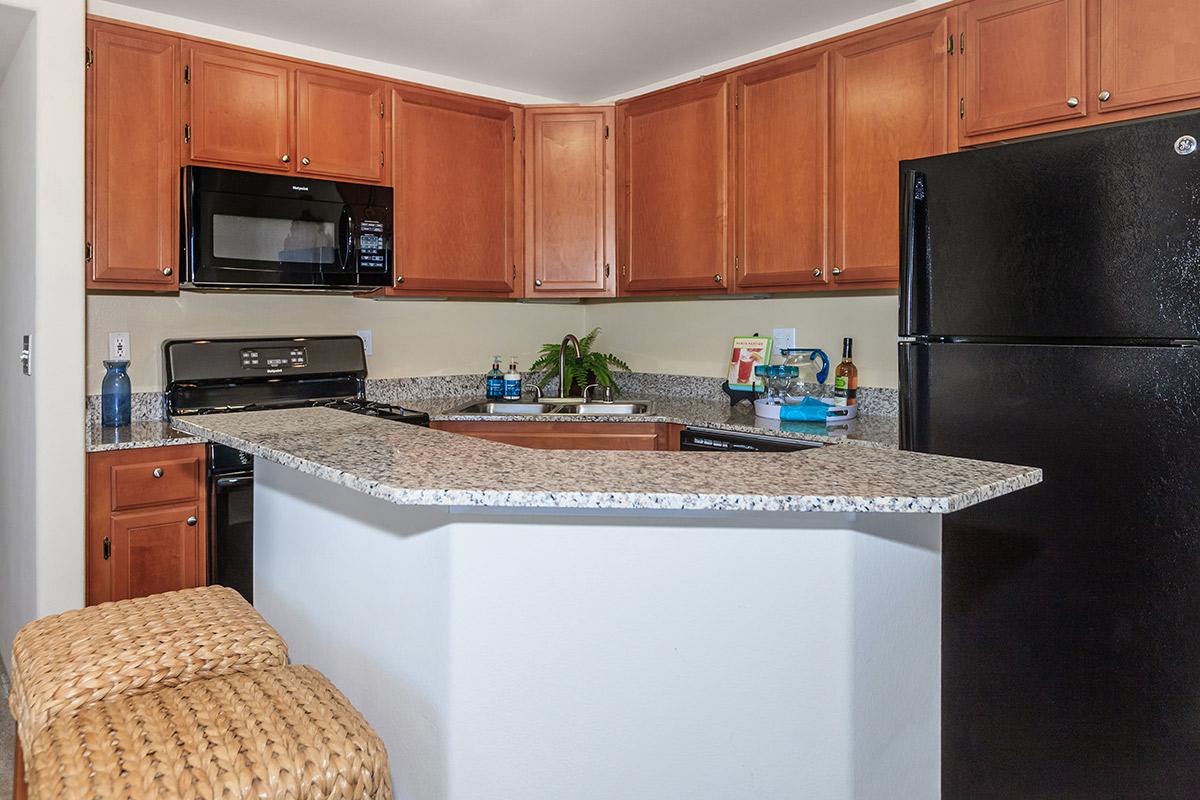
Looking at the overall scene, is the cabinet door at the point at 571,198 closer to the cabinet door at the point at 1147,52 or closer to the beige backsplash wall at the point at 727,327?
the beige backsplash wall at the point at 727,327

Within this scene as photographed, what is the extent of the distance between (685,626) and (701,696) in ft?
0.33

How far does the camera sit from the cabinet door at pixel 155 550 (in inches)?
102

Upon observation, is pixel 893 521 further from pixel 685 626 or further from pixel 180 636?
pixel 180 636

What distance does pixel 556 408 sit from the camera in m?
3.60

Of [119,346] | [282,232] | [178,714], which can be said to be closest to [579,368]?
[282,232]

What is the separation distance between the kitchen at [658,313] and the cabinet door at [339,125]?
0.04ft

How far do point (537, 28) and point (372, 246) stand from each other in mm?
1004

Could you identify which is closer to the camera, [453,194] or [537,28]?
[537,28]

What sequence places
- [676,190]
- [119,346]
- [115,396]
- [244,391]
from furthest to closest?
[676,190]
[244,391]
[119,346]
[115,396]

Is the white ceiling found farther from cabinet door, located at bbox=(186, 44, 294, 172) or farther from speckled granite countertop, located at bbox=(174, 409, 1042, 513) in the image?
speckled granite countertop, located at bbox=(174, 409, 1042, 513)

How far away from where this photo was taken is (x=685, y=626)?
119cm

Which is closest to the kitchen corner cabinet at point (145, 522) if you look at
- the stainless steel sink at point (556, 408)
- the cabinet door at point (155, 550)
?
the cabinet door at point (155, 550)

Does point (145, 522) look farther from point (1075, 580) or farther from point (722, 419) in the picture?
point (1075, 580)

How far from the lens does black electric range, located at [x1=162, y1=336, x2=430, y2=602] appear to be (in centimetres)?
275
